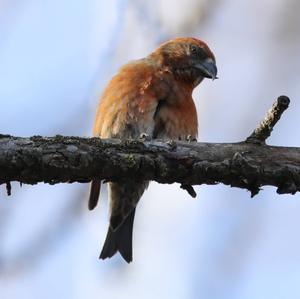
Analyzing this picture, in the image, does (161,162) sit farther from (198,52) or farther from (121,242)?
(198,52)

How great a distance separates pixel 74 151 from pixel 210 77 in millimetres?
2272

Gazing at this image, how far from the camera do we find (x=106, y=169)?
2.70 metres

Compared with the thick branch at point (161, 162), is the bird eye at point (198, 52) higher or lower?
higher

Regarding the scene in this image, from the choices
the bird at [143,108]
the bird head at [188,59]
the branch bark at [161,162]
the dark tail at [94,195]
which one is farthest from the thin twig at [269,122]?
the bird head at [188,59]

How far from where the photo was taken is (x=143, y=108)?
13.7 ft

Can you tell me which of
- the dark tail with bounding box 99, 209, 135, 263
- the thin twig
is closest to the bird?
the dark tail with bounding box 99, 209, 135, 263

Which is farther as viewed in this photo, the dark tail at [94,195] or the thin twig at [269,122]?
the dark tail at [94,195]

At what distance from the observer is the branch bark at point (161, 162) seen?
2.61 metres

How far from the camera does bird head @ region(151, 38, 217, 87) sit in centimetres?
477

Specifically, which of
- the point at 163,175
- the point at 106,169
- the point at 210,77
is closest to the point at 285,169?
the point at 163,175

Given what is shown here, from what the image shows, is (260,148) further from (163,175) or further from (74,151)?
(74,151)

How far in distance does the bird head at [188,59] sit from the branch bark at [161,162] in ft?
6.25

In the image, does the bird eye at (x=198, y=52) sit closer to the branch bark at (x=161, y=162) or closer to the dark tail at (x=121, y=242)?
the dark tail at (x=121, y=242)

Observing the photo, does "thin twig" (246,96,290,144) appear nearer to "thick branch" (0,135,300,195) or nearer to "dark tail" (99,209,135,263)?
"thick branch" (0,135,300,195)
